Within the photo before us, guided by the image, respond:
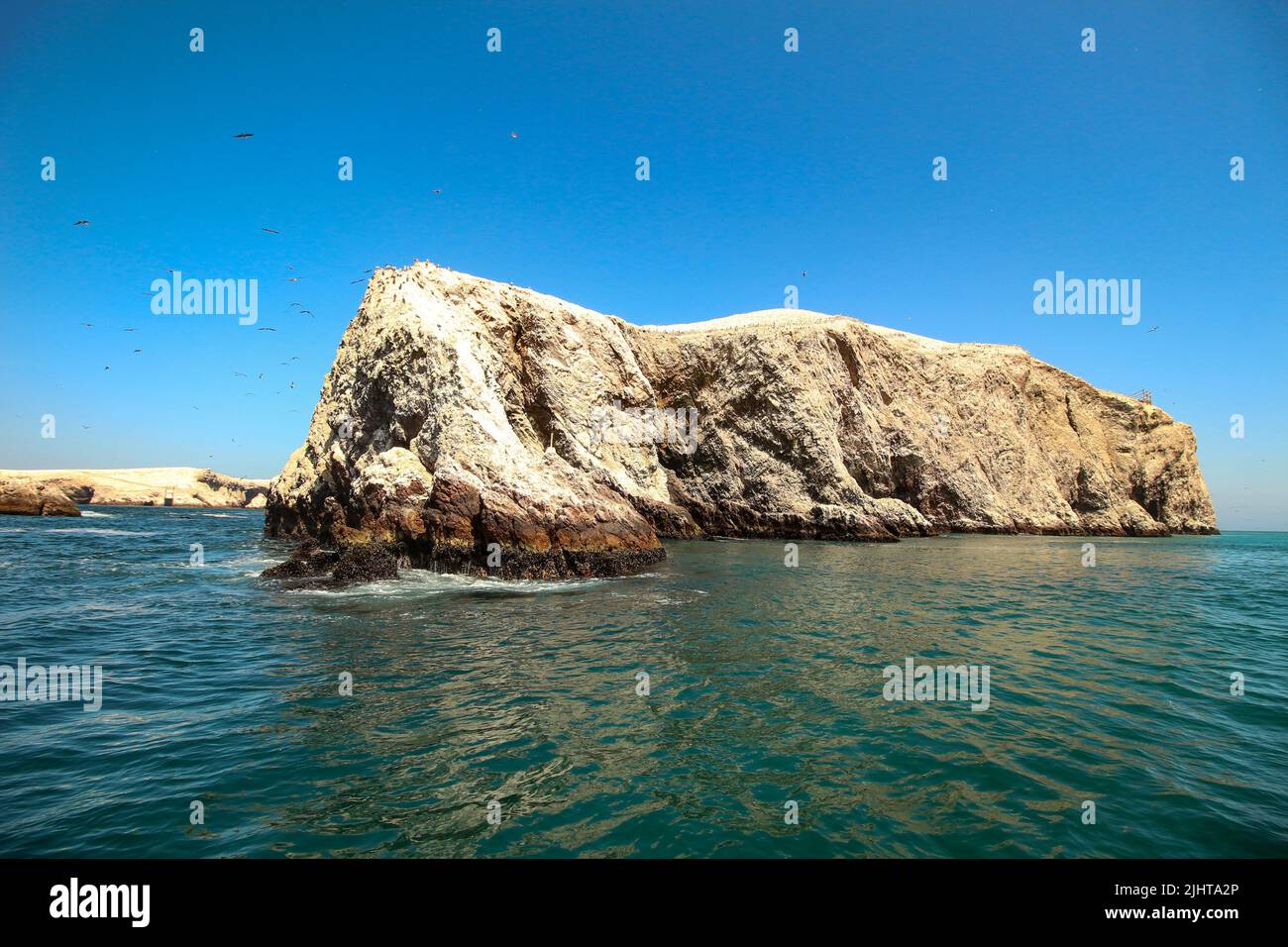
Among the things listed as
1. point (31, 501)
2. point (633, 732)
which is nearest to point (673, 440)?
point (633, 732)

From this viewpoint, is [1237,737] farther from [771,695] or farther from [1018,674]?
[771,695]

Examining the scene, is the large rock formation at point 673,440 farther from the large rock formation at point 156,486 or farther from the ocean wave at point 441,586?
the large rock formation at point 156,486

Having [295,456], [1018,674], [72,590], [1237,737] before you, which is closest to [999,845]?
[1237,737]

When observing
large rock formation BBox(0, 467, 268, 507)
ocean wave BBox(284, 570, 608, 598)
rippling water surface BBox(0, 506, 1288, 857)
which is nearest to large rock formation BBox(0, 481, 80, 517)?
large rock formation BBox(0, 467, 268, 507)

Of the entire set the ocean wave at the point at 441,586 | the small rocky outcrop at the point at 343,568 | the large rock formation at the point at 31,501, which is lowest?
the ocean wave at the point at 441,586

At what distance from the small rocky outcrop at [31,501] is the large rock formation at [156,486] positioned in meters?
55.6

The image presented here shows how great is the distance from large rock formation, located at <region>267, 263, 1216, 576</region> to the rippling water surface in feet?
24.7

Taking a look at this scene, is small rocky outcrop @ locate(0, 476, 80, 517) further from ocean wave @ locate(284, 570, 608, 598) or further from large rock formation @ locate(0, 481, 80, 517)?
ocean wave @ locate(284, 570, 608, 598)

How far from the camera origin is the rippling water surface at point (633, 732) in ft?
17.3

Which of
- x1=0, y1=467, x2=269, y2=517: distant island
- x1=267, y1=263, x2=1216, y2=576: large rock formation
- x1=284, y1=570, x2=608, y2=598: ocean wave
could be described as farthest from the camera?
x1=0, y1=467, x2=269, y2=517: distant island

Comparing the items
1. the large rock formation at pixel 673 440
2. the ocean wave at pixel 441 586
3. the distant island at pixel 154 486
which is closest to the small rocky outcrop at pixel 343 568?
the ocean wave at pixel 441 586

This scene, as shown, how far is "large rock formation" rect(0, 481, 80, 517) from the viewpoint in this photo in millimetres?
57812

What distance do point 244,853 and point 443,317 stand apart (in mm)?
29055

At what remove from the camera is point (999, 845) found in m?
5.14
